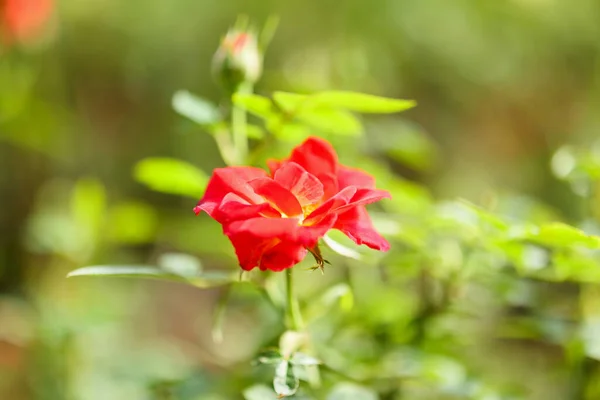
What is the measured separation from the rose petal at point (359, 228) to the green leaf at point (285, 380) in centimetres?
10

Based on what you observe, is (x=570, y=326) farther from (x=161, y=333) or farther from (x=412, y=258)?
(x=161, y=333)

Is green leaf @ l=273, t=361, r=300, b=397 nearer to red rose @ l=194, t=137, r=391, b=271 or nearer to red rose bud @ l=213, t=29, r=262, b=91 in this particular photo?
red rose @ l=194, t=137, r=391, b=271

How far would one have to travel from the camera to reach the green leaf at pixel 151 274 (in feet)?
1.50

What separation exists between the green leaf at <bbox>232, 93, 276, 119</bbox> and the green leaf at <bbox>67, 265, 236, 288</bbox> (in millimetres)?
135

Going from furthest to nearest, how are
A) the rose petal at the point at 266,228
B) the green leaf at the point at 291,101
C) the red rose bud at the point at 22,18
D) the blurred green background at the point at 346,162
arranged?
the red rose bud at the point at 22,18 → the blurred green background at the point at 346,162 → the green leaf at the point at 291,101 → the rose petal at the point at 266,228

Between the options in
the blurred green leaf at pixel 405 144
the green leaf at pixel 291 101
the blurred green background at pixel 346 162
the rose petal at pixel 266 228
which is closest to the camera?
the rose petal at pixel 266 228

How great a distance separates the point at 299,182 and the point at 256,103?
0.12m

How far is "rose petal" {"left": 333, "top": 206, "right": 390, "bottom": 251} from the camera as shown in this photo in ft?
1.37

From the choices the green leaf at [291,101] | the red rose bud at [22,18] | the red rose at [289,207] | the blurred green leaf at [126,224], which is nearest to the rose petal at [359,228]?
the red rose at [289,207]

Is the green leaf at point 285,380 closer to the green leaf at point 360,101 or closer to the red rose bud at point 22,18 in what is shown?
the green leaf at point 360,101

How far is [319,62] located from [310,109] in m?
0.50

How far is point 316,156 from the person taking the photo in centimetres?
47

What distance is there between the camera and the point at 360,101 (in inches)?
19.7

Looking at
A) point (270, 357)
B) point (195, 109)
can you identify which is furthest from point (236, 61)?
point (270, 357)
